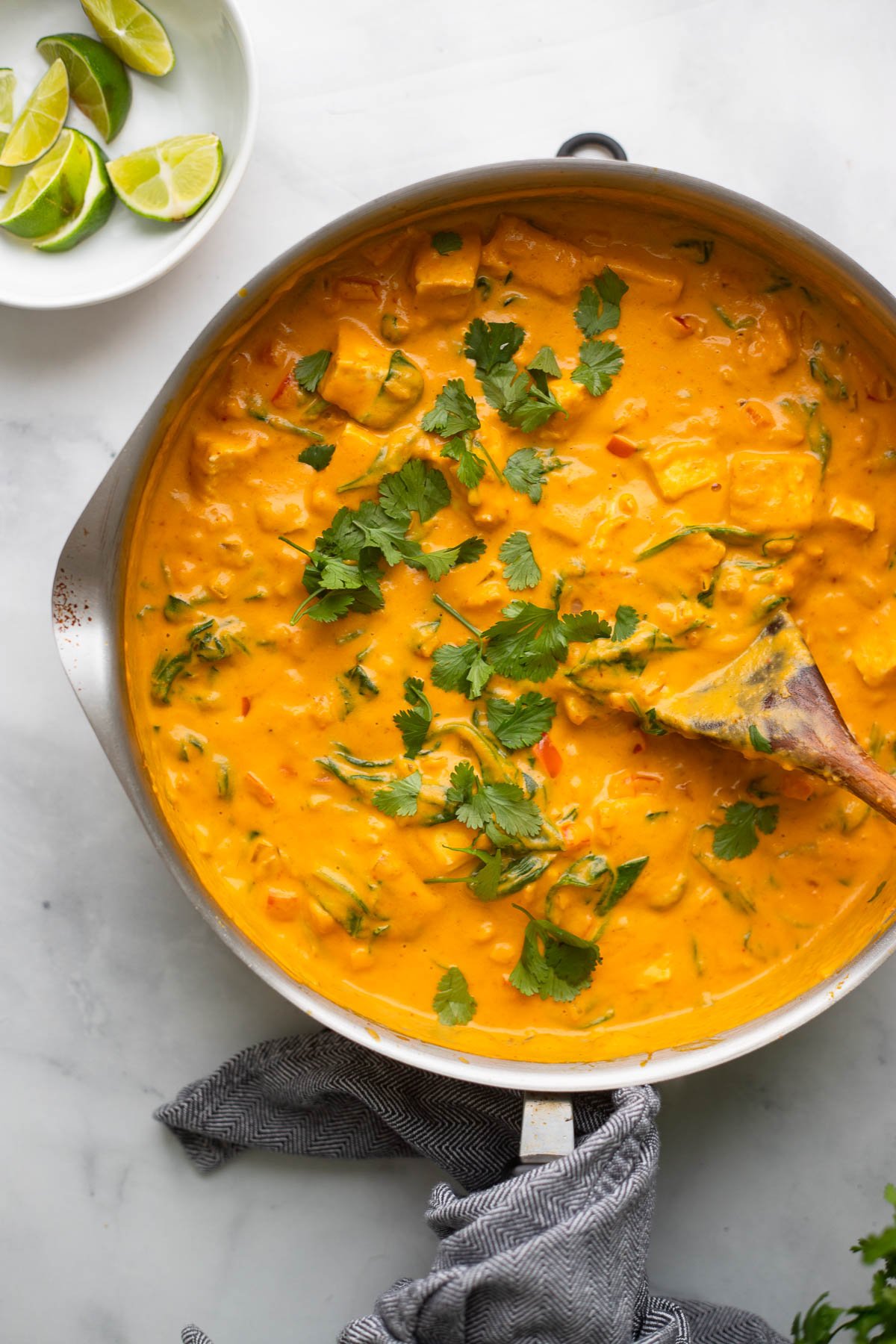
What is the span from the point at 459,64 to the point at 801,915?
2577 millimetres

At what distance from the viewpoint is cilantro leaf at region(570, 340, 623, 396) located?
8.80 ft

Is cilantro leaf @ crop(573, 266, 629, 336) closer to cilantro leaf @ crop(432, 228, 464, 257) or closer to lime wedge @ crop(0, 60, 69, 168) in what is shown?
cilantro leaf @ crop(432, 228, 464, 257)

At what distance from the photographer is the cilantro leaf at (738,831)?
9.22 ft

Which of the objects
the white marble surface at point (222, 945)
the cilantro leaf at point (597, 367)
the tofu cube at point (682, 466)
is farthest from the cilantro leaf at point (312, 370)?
the tofu cube at point (682, 466)

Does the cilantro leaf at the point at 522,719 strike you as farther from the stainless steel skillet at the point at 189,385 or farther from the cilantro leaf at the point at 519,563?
the stainless steel skillet at the point at 189,385

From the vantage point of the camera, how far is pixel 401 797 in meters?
2.73

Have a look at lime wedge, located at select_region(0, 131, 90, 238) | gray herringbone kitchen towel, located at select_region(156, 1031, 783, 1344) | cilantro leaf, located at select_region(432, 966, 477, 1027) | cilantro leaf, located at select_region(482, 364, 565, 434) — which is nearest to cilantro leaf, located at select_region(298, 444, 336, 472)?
cilantro leaf, located at select_region(482, 364, 565, 434)

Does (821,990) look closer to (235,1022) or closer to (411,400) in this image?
(235,1022)

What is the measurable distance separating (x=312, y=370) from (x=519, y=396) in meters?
0.55

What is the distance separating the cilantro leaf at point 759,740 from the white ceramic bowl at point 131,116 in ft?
6.53

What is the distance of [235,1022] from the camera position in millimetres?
3084

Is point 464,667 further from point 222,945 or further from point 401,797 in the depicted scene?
point 222,945

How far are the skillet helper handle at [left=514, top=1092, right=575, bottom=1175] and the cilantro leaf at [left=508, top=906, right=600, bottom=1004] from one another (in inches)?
10.9

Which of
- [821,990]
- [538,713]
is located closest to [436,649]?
[538,713]
